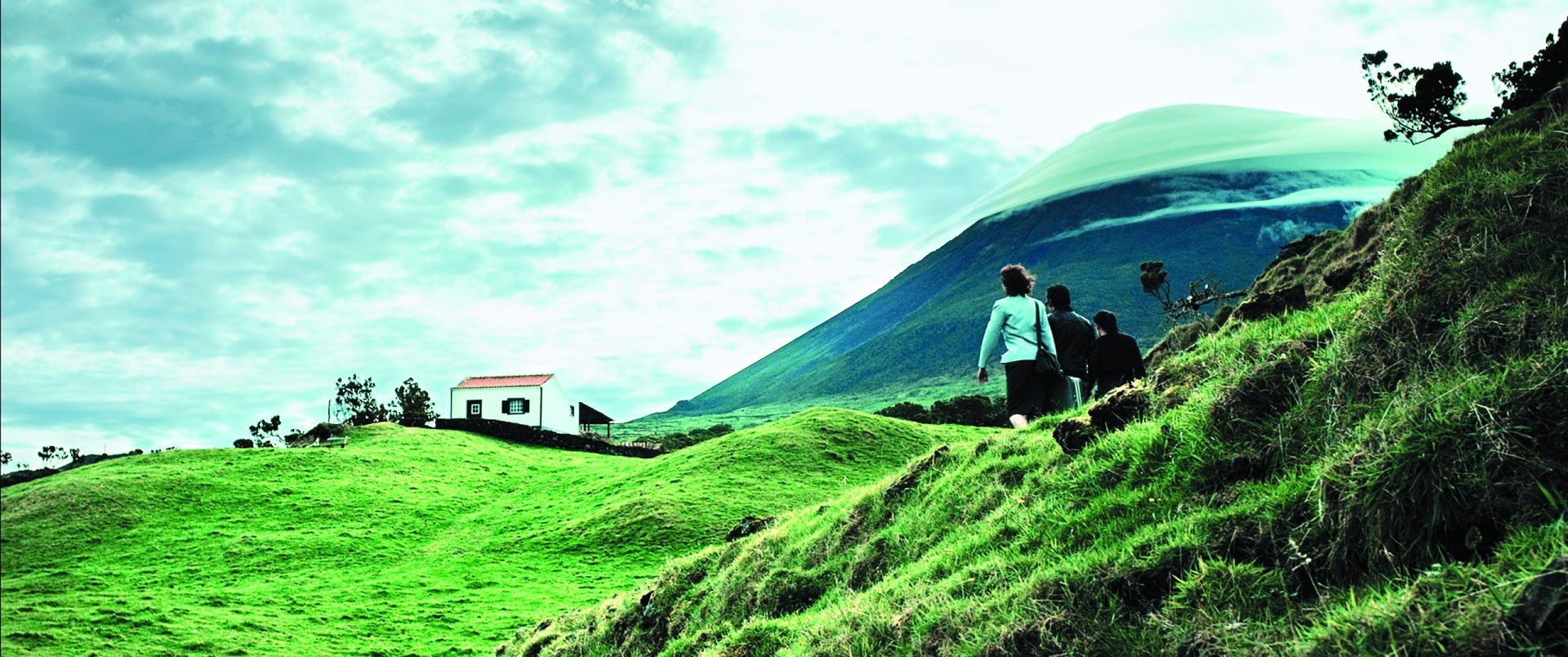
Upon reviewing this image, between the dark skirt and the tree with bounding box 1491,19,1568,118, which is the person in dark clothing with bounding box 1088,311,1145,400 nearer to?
the dark skirt

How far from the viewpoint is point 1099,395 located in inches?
519

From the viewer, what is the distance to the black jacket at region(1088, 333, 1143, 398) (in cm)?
1299

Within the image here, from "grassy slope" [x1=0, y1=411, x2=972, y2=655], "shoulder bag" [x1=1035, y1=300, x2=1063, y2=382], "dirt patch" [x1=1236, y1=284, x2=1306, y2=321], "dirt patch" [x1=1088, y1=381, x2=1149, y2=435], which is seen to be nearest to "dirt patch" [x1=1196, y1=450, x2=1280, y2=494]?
"dirt patch" [x1=1088, y1=381, x2=1149, y2=435]

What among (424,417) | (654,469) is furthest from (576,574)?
(424,417)

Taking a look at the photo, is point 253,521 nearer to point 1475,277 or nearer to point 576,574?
point 576,574

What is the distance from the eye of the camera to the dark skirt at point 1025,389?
12.6 metres

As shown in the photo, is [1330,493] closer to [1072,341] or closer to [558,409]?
[1072,341]

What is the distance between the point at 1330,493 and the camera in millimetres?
5691

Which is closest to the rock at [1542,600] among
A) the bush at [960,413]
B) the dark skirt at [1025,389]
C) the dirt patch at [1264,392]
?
the dirt patch at [1264,392]

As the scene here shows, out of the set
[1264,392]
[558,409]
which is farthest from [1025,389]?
[558,409]

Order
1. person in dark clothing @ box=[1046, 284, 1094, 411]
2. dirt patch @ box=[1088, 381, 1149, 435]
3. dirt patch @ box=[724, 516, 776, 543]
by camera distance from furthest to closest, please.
A: dirt patch @ box=[724, 516, 776, 543], person in dark clothing @ box=[1046, 284, 1094, 411], dirt patch @ box=[1088, 381, 1149, 435]

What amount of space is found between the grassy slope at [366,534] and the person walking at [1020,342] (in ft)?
50.8

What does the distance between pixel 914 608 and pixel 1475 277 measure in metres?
4.67

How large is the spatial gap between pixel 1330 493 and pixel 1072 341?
761cm
